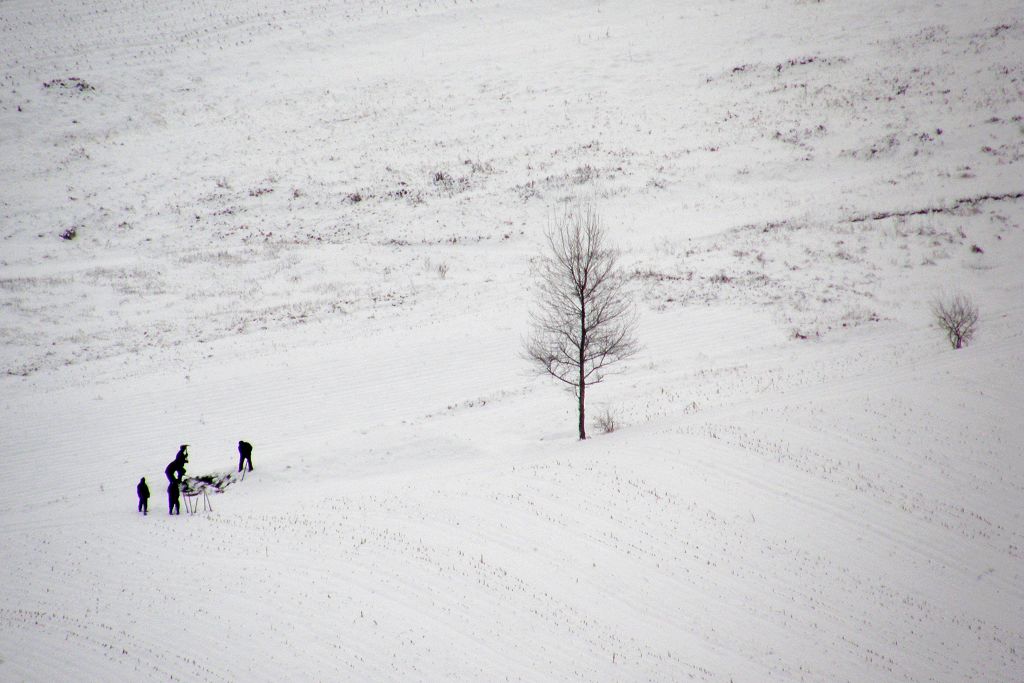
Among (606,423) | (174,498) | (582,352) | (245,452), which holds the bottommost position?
(174,498)

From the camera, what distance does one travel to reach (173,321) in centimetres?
3134

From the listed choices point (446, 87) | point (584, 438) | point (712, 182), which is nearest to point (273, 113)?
point (446, 87)

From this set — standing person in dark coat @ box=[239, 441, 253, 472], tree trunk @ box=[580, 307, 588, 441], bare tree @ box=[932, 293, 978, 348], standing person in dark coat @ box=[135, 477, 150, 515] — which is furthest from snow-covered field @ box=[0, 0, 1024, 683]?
bare tree @ box=[932, 293, 978, 348]

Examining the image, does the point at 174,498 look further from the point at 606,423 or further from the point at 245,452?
the point at 606,423

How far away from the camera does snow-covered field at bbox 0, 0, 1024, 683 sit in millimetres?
11938

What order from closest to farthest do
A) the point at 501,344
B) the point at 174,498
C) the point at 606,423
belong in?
the point at 174,498, the point at 606,423, the point at 501,344

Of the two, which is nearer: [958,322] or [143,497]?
[143,497]

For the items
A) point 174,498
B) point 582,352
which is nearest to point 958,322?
point 582,352

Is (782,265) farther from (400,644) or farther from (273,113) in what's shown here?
(273,113)

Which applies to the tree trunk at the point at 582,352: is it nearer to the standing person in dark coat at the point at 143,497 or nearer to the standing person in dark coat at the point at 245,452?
the standing person in dark coat at the point at 245,452

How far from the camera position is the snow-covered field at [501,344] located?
470 inches

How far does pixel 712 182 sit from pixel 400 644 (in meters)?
39.3

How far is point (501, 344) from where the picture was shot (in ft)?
92.7

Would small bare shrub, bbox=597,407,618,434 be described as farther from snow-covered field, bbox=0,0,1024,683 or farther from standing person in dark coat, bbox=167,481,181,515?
standing person in dark coat, bbox=167,481,181,515
